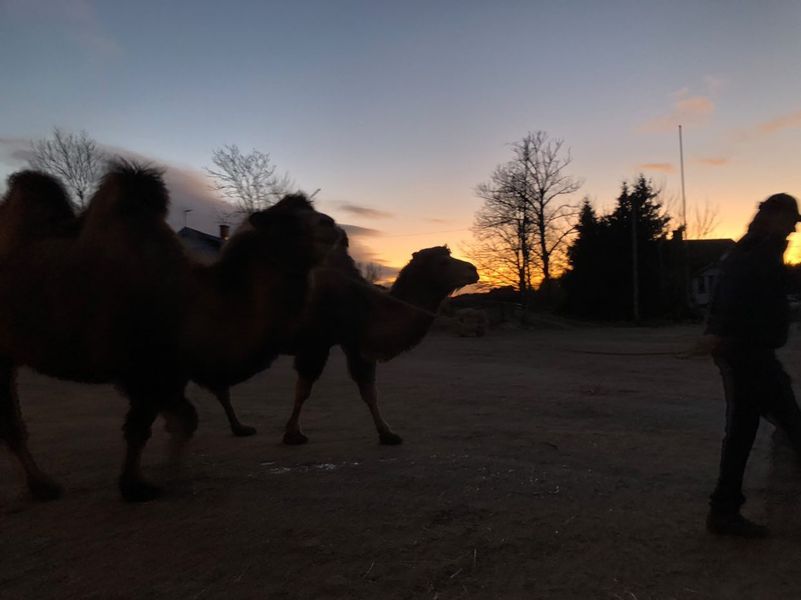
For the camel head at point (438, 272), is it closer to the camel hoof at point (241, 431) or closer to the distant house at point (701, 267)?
the camel hoof at point (241, 431)

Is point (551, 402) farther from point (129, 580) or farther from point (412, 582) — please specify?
point (129, 580)

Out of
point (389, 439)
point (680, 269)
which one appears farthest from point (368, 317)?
point (680, 269)

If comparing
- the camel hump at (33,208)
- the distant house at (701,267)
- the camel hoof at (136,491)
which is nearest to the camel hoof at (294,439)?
the camel hoof at (136,491)

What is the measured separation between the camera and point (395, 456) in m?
6.02

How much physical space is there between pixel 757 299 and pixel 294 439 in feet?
15.4

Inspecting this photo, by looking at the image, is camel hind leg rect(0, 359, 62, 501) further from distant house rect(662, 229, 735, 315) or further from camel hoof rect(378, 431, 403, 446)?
distant house rect(662, 229, 735, 315)

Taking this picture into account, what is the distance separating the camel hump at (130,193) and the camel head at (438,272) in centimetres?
294

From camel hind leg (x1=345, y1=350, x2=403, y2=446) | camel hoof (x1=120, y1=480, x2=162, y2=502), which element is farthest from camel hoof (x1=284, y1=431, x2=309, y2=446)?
camel hoof (x1=120, y1=480, x2=162, y2=502)

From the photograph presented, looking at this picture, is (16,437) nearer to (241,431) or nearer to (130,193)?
(130,193)

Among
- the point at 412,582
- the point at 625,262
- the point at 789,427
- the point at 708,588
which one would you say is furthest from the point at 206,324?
the point at 625,262

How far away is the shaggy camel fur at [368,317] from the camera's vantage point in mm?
6809

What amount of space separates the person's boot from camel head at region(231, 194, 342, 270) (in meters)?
3.21

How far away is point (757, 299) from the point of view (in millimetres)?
3875

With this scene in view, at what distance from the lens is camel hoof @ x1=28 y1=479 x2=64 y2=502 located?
4809 mm
